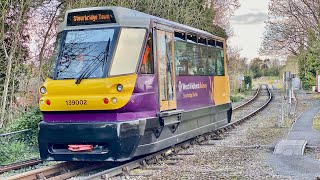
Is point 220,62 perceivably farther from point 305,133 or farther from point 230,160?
point 230,160

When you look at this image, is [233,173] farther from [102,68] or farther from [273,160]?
[102,68]

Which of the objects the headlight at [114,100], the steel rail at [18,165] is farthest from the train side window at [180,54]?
the steel rail at [18,165]

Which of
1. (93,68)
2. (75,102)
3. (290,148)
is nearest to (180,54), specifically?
(93,68)

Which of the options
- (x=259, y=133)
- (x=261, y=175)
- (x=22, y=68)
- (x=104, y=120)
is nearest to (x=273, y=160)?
(x=261, y=175)

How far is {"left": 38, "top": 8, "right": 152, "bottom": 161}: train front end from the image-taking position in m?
9.64

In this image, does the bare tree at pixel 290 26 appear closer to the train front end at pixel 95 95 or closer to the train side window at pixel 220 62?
the train side window at pixel 220 62

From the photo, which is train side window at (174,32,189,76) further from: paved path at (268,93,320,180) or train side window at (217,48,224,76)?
train side window at (217,48,224,76)

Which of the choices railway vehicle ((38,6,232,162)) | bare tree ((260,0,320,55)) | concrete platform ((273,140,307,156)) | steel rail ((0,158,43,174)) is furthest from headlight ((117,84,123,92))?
bare tree ((260,0,320,55))

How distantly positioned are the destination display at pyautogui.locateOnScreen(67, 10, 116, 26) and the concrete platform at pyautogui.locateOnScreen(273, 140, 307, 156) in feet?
18.0

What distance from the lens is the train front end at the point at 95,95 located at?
9641mm

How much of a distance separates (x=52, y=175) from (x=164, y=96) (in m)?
3.02

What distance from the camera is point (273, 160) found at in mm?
11445

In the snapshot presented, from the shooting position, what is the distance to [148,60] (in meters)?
10.5

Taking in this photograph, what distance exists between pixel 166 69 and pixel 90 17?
2099mm
